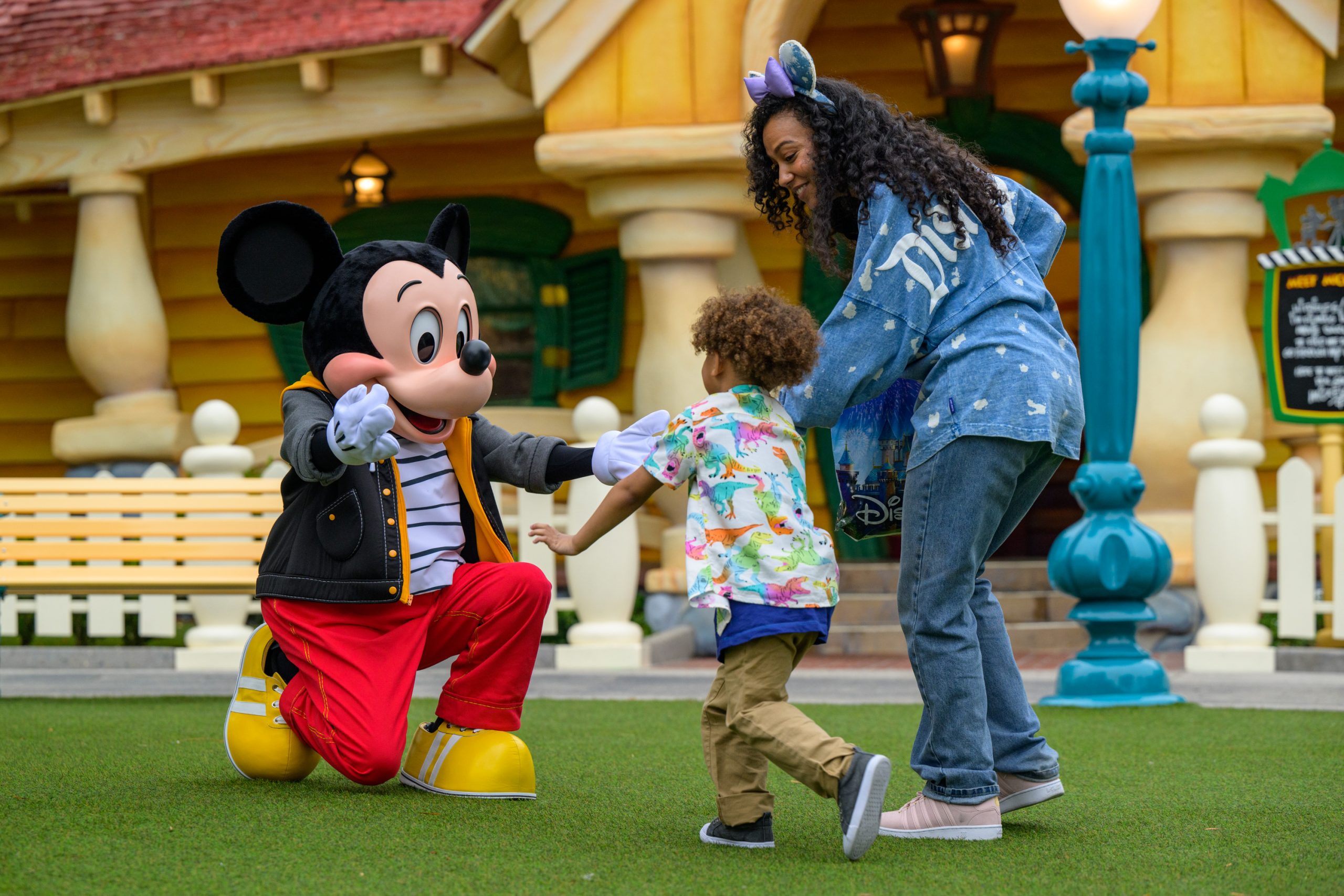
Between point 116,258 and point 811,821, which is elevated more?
point 116,258

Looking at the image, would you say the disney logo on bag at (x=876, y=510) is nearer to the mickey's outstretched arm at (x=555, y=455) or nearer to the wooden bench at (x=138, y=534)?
the mickey's outstretched arm at (x=555, y=455)

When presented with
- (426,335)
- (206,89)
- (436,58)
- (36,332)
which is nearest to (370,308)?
(426,335)

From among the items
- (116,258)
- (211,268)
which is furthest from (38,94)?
(211,268)

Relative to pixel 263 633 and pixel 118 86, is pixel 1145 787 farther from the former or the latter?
pixel 118 86

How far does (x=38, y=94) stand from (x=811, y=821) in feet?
21.3

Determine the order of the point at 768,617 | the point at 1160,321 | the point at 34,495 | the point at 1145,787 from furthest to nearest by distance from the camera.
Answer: the point at 1160,321
the point at 34,495
the point at 1145,787
the point at 768,617

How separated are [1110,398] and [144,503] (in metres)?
3.65

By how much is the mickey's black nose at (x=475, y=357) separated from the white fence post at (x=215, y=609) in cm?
339

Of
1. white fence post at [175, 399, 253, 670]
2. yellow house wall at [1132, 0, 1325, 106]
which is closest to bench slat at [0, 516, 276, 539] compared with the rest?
white fence post at [175, 399, 253, 670]

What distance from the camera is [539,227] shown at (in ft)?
29.5

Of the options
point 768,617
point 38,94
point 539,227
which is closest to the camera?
point 768,617

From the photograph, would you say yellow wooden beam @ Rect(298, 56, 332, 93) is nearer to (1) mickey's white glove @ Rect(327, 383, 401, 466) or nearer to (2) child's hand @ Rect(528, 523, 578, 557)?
(1) mickey's white glove @ Rect(327, 383, 401, 466)

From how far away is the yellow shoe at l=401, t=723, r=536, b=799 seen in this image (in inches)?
135

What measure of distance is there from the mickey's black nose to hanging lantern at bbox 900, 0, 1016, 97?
195 inches
